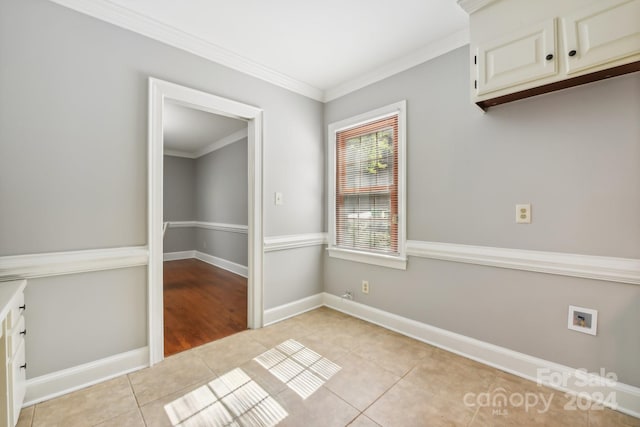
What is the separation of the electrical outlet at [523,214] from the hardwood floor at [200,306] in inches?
99.8

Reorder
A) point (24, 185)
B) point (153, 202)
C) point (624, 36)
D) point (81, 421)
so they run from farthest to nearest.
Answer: point (153, 202), point (24, 185), point (81, 421), point (624, 36)

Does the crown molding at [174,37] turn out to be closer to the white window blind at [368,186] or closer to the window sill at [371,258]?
the white window blind at [368,186]

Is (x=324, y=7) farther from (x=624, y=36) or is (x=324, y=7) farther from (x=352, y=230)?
(x=352, y=230)

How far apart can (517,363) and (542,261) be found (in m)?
0.74

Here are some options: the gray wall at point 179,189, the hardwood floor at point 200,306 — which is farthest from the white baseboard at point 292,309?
the gray wall at point 179,189

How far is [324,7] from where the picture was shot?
1.89 metres

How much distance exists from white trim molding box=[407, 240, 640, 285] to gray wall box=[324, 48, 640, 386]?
5cm

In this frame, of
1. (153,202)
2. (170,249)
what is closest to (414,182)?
(153,202)

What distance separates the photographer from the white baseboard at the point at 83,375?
5.42 feet

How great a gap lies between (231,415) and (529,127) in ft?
8.53

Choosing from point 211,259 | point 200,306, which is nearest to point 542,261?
point 200,306

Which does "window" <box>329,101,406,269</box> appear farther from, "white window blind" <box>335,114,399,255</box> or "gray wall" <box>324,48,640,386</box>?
"gray wall" <box>324,48,640,386</box>

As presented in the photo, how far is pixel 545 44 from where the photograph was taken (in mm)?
1551

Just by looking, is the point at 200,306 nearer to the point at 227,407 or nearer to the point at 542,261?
the point at 227,407
